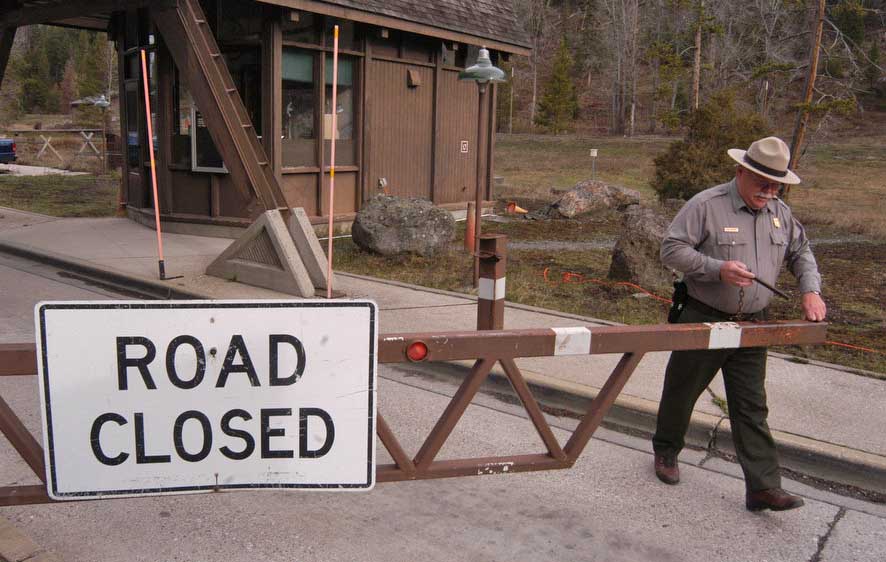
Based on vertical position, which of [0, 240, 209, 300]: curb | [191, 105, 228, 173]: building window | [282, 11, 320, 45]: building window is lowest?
[0, 240, 209, 300]: curb

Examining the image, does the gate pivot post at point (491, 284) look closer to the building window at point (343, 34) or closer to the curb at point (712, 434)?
the curb at point (712, 434)

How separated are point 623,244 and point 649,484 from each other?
534cm

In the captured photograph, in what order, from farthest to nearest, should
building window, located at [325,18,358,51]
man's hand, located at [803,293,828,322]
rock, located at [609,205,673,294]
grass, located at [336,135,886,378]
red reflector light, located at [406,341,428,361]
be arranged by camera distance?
building window, located at [325,18,358,51], rock, located at [609,205,673,294], grass, located at [336,135,886,378], man's hand, located at [803,293,828,322], red reflector light, located at [406,341,428,361]

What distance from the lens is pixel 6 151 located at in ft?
93.2

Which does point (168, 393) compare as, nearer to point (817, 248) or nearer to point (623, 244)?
point (623, 244)

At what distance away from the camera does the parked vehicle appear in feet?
92.5

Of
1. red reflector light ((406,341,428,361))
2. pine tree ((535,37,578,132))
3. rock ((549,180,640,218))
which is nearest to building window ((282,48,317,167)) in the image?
rock ((549,180,640,218))

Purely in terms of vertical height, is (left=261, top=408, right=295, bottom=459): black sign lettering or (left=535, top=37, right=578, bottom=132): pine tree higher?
(left=535, top=37, right=578, bottom=132): pine tree

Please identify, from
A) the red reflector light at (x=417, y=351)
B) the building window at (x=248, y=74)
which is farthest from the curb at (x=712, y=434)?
the building window at (x=248, y=74)

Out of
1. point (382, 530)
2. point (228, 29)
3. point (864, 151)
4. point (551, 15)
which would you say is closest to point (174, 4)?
point (228, 29)

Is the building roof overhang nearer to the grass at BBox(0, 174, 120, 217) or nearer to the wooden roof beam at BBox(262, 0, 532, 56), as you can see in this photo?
the wooden roof beam at BBox(262, 0, 532, 56)

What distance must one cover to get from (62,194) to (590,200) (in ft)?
39.0

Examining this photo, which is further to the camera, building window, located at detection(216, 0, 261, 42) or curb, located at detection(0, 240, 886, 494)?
building window, located at detection(216, 0, 261, 42)

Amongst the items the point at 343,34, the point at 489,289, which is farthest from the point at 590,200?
the point at 489,289
